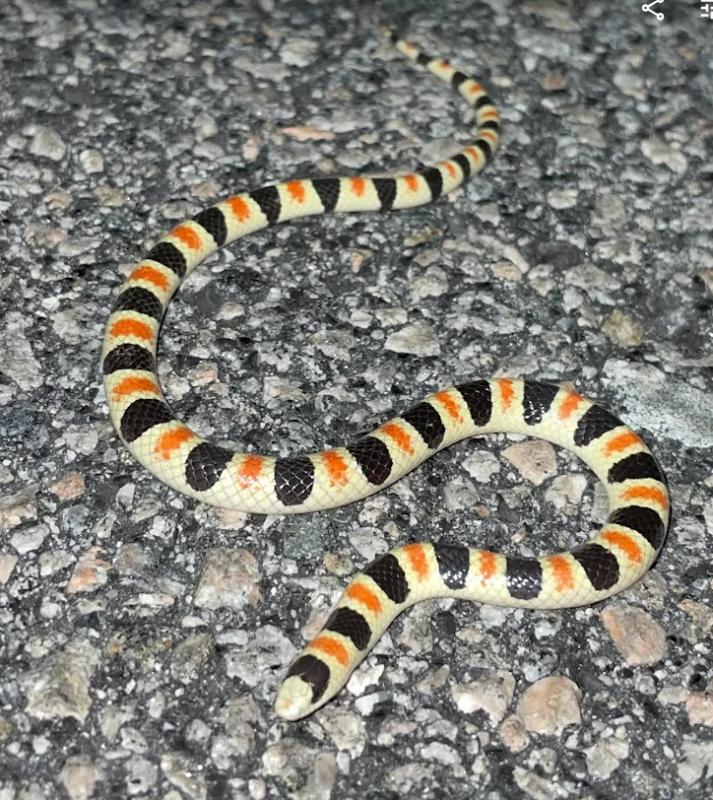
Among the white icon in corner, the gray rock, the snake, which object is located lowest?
the gray rock

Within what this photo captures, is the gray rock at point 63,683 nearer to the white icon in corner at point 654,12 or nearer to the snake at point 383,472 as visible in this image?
the snake at point 383,472

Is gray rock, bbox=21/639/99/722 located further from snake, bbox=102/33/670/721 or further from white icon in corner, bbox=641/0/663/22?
white icon in corner, bbox=641/0/663/22

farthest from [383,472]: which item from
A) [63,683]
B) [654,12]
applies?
[654,12]

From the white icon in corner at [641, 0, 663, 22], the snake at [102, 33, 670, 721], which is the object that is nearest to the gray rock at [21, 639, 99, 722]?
the snake at [102, 33, 670, 721]

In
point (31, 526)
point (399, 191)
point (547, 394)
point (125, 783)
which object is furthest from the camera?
point (399, 191)

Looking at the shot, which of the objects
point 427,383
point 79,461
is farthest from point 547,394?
point 79,461

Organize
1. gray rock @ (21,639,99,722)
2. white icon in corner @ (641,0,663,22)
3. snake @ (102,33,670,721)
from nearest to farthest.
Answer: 1. gray rock @ (21,639,99,722)
2. snake @ (102,33,670,721)
3. white icon in corner @ (641,0,663,22)

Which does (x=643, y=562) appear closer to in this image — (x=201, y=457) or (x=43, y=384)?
(x=201, y=457)

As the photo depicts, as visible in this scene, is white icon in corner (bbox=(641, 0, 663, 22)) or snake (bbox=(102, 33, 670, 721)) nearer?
snake (bbox=(102, 33, 670, 721))
